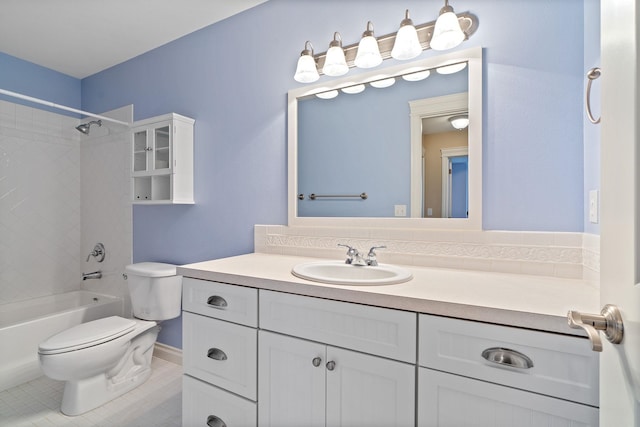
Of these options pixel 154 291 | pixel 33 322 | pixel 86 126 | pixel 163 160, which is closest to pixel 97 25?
pixel 86 126

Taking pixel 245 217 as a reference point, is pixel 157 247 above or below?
below

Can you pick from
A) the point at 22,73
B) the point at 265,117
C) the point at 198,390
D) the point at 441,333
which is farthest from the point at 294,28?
the point at 22,73

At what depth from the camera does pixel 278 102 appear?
6.19ft

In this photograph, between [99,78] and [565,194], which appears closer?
[565,194]

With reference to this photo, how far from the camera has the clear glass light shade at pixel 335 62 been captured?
5.25 ft

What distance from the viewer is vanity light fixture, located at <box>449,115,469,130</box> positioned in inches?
55.1

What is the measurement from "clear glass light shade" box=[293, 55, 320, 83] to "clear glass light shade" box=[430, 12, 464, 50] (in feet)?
1.98

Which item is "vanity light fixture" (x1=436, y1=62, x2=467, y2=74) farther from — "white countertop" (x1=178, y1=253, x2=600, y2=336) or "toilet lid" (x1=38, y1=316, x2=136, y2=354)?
"toilet lid" (x1=38, y1=316, x2=136, y2=354)

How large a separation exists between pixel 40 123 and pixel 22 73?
1.29 ft

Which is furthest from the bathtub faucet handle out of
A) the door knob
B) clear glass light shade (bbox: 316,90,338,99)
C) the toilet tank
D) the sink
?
the door knob

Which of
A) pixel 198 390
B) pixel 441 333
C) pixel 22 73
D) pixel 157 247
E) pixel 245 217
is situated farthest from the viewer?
pixel 22 73

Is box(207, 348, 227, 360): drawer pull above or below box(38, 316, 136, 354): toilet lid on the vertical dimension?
above

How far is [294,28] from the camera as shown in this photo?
72.0 inches

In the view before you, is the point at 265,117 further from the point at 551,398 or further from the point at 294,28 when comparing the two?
the point at 551,398
